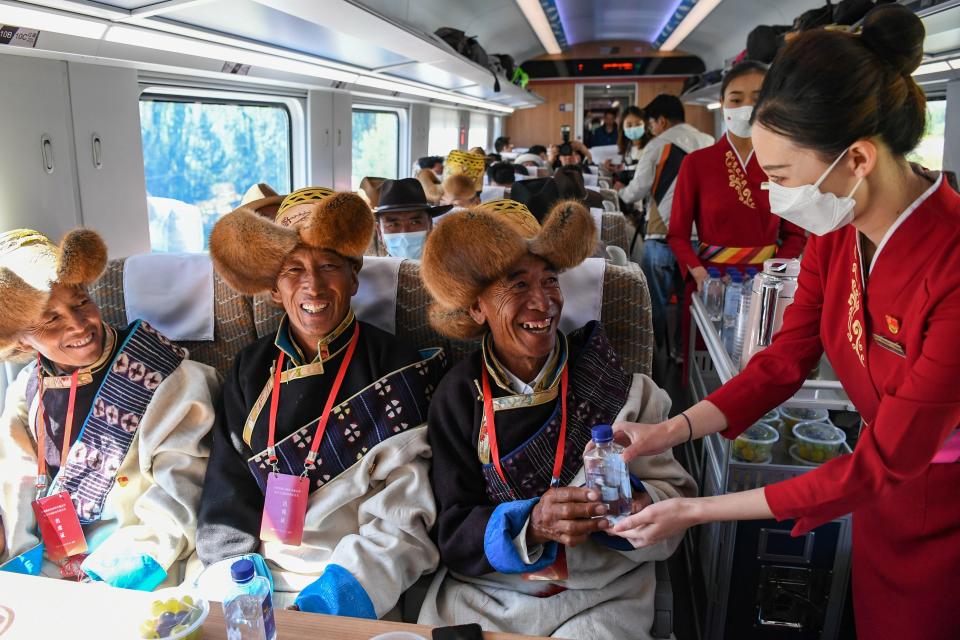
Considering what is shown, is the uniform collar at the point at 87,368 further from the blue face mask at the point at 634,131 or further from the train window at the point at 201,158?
the blue face mask at the point at 634,131

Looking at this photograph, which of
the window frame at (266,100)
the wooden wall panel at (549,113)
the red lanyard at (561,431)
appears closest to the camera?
the red lanyard at (561,431)

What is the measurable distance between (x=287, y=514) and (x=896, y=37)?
196cm

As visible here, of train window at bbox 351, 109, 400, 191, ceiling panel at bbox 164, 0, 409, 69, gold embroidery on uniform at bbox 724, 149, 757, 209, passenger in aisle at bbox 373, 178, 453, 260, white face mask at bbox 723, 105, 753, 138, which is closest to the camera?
ceiling panel at bbox 164, 0, 409, 69

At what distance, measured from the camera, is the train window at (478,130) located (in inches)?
550

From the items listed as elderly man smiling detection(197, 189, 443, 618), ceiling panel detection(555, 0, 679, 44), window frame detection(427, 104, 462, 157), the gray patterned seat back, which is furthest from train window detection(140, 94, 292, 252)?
ceiling panel detection(555, 0, 679, 44)

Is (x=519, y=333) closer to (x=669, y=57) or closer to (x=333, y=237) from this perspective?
(x=333, y=237)

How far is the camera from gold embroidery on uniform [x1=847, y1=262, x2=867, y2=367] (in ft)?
5.32

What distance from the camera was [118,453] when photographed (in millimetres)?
2225

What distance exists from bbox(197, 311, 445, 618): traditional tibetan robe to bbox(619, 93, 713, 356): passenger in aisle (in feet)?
10.3

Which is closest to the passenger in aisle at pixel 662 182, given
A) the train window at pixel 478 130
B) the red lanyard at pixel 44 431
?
the red lanyard at pixel 44 431

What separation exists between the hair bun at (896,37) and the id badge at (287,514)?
6.03 ft

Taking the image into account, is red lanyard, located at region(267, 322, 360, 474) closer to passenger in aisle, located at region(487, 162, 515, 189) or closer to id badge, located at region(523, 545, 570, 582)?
id badge, located at region(523, 545, 570, 582)

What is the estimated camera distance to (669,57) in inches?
709

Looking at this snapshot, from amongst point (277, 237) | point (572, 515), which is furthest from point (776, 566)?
point (277, 237)
